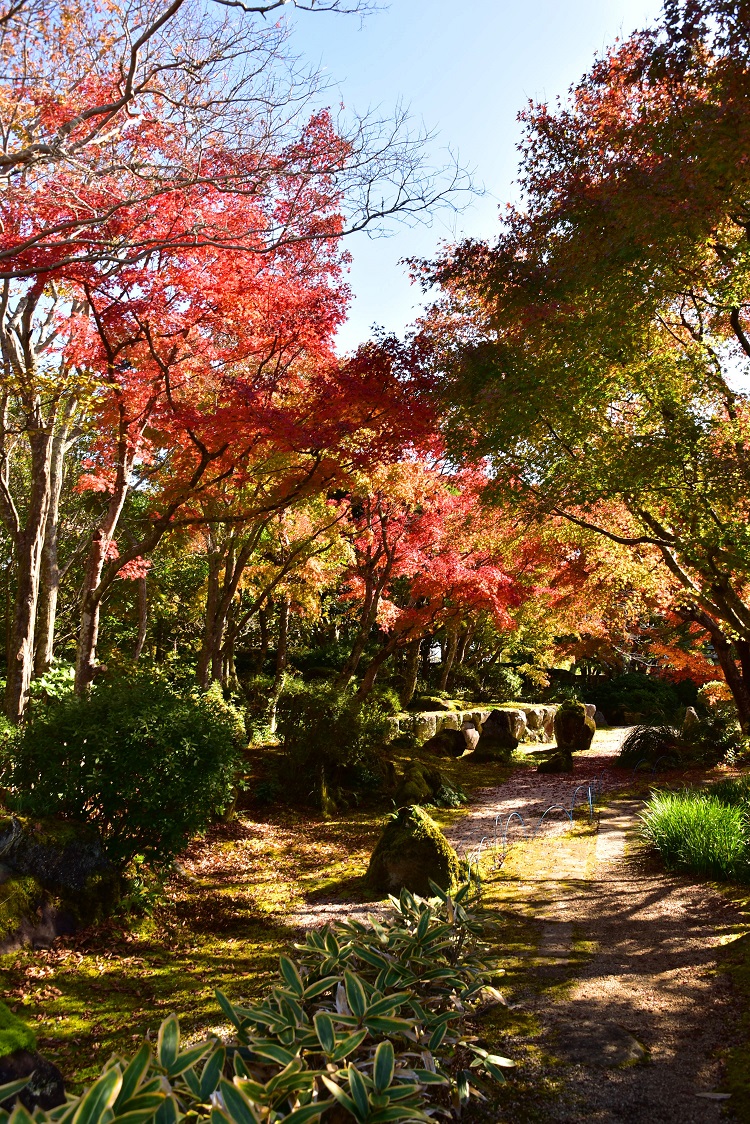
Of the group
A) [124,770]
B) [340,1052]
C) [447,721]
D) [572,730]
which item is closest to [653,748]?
[572,730]

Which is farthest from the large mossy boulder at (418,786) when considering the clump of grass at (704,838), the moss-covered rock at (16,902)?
the moss-covered rock at (16,902)

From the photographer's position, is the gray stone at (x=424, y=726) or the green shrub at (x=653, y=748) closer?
the green shrub at (x=653, y=748)

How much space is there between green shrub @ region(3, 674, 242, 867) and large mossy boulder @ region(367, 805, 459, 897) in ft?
5.17

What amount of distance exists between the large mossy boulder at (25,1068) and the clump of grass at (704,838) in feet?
18.6

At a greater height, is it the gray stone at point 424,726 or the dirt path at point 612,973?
the gray stone at point 424,726

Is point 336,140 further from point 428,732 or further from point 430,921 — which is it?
point 428,732

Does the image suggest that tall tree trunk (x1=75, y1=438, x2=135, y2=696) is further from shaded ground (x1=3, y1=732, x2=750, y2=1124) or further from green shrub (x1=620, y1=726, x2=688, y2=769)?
green shrub (x1=620, y1=726, x2=688, y2=769)

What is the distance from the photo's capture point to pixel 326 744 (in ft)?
32.0

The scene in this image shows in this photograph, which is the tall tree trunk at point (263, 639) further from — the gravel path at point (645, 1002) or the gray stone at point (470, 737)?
the gravel path at point (645, 1002)

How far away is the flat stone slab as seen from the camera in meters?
3.49

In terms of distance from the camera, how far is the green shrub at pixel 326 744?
31.9 ft

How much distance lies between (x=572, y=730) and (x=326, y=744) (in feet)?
25.1

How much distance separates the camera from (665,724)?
564 inches

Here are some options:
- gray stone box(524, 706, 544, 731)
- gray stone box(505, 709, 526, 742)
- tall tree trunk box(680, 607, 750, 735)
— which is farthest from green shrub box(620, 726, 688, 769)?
gray stone box(524, 706, 544, 731)
